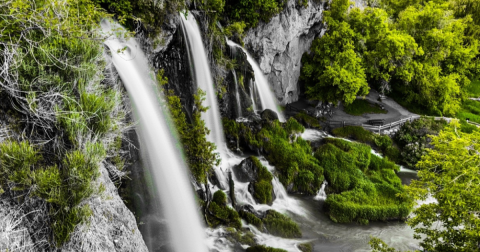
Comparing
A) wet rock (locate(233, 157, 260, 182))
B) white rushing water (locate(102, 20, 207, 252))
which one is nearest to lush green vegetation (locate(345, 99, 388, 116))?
wet rock (locate(233, 157, 260, 182))

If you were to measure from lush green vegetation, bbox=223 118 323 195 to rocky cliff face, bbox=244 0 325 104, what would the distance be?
7.99 metres

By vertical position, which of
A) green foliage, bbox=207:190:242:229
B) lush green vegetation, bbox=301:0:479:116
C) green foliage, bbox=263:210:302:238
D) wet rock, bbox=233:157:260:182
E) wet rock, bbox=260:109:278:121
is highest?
lush green vegetation, bbox=301:0:479:116

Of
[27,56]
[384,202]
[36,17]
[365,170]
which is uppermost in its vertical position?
[36,17]

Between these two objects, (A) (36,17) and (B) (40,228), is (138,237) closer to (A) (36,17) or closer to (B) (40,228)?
(B) (40,228)

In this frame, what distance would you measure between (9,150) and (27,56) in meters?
2.03

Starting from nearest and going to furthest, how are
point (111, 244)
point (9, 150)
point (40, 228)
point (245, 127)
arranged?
point (9, 150) < point (40, 228) < point (111, 244) < point (245, 127)

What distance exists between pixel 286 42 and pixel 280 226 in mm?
17350

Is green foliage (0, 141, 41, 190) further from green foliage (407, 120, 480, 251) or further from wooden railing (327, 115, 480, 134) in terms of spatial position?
wooden railing (327, 115, 480, 134)

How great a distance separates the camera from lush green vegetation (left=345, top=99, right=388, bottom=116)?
28172 millimetres

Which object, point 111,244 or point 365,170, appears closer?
point 111,244

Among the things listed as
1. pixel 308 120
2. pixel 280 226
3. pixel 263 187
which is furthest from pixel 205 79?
pixel 308 120

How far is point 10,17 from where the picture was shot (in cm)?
597

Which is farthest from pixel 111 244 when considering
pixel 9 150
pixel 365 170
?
pixel 365 170

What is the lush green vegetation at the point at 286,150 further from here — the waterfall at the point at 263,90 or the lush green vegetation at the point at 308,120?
the waterfall at the point at 263,90
